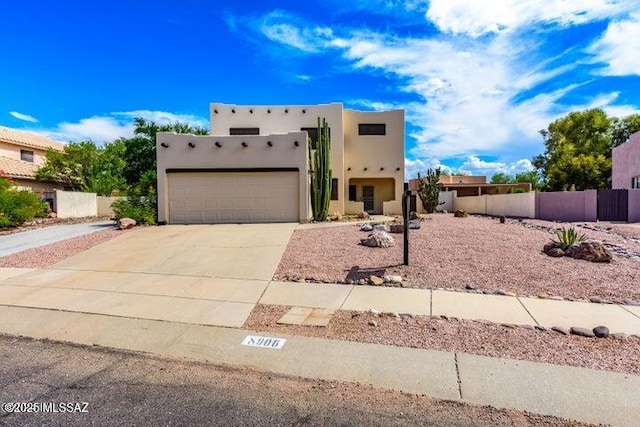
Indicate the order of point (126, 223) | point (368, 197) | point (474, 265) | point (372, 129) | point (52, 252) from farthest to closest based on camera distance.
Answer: point (368, 197) → point (372, 129) → point (126, 223) → point (52, 252) → point (474, 265)

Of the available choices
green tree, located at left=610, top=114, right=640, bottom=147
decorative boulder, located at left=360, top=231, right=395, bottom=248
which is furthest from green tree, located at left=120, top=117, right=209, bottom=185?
green tree, located at left=610, top=114, right=640, bottom=147

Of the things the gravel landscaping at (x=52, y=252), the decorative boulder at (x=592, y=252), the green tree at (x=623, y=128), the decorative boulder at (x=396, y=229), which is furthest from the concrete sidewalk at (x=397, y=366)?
the green tree at (x=623, y=128)

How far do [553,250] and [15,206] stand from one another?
69.4 feet

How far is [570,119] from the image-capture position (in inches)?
1524

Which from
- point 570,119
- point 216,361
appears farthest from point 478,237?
point 570,119

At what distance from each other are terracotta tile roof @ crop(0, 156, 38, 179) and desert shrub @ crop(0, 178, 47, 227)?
27.2 feet

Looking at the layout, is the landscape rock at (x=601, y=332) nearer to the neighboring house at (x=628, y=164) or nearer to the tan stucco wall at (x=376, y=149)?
the tan stucco wall at (x=376, y=149)

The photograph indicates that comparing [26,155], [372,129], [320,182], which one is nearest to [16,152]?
Result: [26,155]

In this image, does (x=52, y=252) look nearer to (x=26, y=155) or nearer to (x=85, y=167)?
(x=85, y=167)

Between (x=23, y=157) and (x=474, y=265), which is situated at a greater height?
(x=23, y=157)

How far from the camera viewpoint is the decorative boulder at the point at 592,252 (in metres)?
8.79

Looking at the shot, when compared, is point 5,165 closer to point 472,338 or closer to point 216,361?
point 216,361

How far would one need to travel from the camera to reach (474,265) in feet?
28.7

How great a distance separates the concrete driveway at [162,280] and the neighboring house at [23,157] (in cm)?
2025
